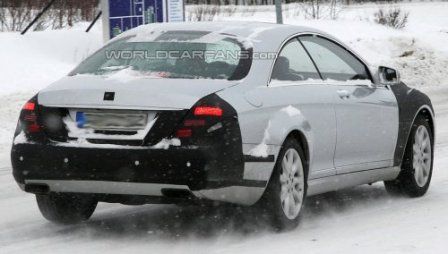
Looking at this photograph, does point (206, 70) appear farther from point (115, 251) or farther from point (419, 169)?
point (419, 169)

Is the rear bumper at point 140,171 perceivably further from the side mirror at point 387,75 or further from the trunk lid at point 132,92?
the side mirror at point 387,75

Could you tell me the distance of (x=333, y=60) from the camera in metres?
8.70

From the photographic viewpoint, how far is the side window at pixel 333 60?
27.6 feet

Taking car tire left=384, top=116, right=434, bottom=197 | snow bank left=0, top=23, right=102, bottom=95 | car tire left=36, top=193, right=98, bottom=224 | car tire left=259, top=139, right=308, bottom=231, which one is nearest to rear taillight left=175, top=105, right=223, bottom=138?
car tire left=259, top=139, right=308, bottom=231

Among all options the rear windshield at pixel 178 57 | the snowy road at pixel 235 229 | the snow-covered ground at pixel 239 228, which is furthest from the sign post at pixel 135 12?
the rear windshield at pixel 178 57

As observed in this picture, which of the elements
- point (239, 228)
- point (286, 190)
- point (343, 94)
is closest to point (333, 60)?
point (343, 94)

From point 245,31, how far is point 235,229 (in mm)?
1390

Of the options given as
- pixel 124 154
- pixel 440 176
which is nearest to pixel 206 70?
pixel 124 154

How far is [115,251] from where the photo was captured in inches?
278

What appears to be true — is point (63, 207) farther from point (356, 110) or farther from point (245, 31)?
point (356, 110)

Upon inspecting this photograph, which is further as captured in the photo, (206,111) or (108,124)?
(108,124)

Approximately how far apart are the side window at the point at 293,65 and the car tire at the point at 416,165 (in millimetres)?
1408

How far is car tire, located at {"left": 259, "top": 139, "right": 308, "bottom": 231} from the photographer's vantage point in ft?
24.4

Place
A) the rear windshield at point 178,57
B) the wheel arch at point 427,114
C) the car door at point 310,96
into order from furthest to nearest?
the wheel arch at point 427,114 → the car door at point 310,96 → the rear windshield at point 178,57
